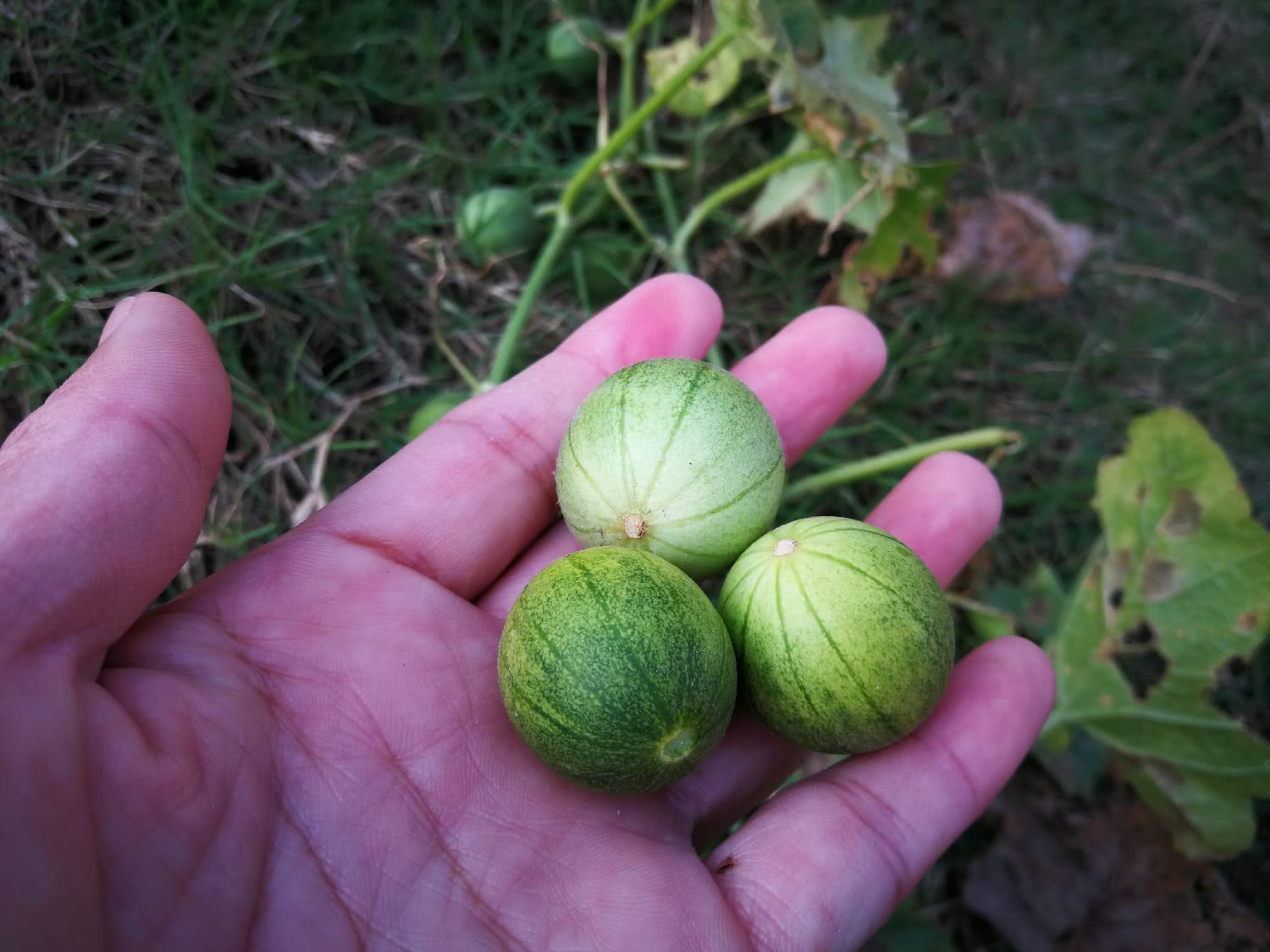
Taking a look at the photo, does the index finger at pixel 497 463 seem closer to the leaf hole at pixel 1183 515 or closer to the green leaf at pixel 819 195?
the green leaf at pixel 819 195

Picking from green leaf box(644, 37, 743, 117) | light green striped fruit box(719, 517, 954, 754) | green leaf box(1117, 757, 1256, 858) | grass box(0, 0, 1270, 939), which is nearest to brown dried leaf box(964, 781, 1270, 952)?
green leaf box(1117, 757, 1256, 858)

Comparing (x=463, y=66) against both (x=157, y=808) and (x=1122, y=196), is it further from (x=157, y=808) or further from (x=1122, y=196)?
(x=157, y=808)

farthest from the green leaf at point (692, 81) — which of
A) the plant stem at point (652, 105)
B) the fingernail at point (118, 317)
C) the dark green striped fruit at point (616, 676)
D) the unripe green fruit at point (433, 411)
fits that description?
the dark green striped fruit at point (616, 676)

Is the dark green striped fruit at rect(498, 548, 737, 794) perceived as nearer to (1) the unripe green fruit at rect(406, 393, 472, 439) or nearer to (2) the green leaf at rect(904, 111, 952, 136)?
(1) the unripe green fruit at rect(406, 393, 472, 439)

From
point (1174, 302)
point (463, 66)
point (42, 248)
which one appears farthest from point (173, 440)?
point (1174, 302)

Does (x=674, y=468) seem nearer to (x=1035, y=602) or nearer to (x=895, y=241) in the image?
(x=895, y=241)
